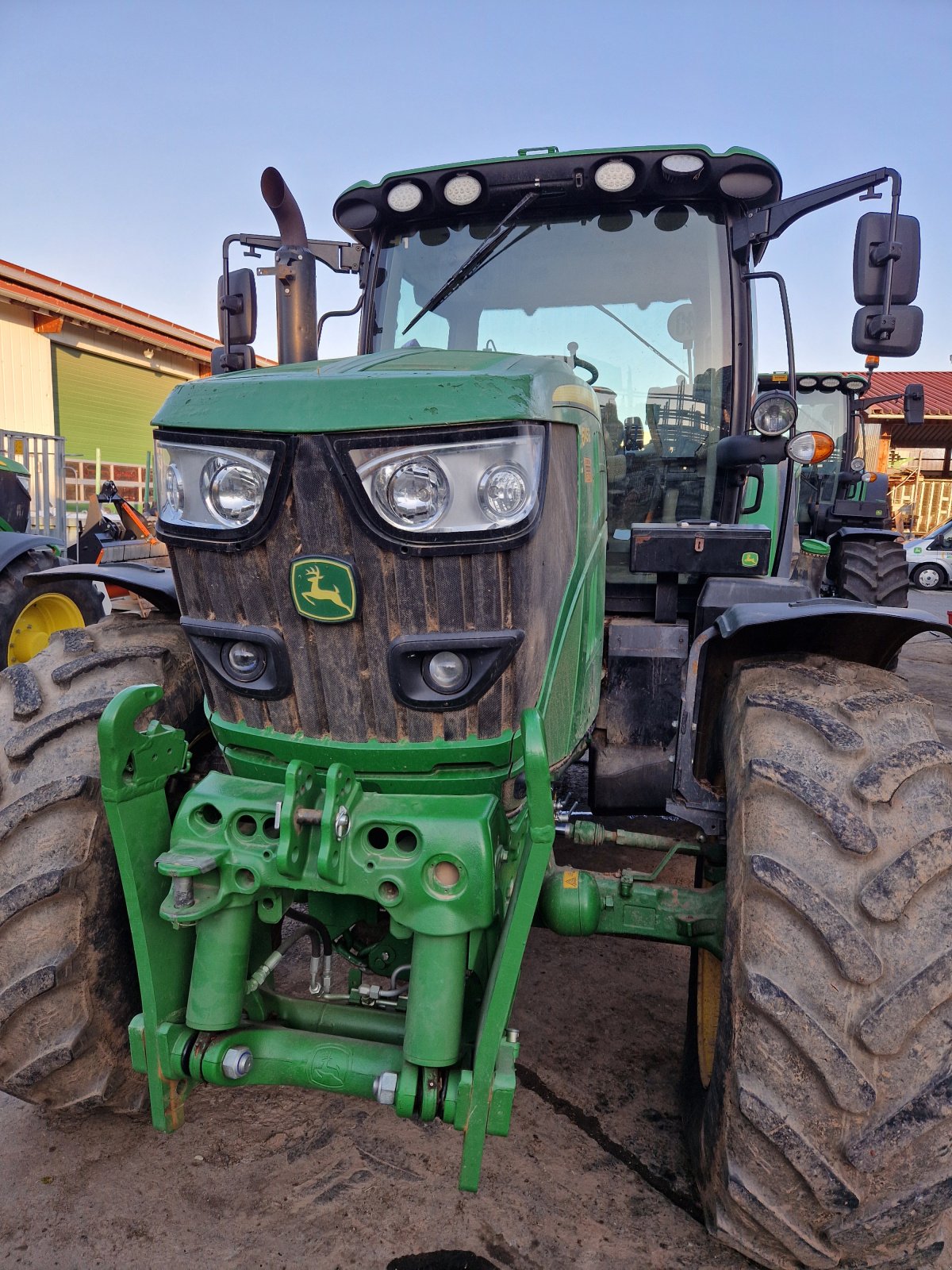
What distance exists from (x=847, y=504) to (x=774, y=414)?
7591mm

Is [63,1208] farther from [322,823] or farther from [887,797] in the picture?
[887,797]

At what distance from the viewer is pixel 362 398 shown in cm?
171

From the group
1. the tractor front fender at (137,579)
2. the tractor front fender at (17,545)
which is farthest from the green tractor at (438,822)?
the tractor front fender at (17,545)

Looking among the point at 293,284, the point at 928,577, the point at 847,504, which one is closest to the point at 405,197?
the point at 293,284

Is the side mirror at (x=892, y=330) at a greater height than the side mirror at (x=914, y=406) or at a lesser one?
lesser

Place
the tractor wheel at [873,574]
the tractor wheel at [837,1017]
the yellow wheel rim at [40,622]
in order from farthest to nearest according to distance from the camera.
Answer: the tractor wheel at [873,574]
the yellow wheel rim at [40,622]
the tractor wheel at [837,1017]

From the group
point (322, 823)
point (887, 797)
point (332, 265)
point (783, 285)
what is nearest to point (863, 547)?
point (783, 285)

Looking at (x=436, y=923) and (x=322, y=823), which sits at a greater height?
(x=322, y=823)

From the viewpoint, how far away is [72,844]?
6.72 ft

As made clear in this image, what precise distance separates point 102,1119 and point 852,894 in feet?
6.68

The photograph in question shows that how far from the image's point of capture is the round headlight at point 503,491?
174 cm

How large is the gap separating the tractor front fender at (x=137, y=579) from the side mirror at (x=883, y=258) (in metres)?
2.31

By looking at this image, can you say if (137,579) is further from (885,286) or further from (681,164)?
(885,286)

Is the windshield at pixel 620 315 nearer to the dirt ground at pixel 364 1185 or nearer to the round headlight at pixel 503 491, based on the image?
the round headlight at pixel 503 491
